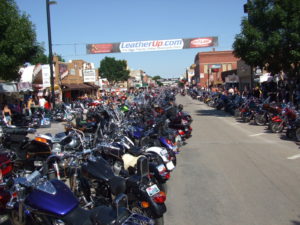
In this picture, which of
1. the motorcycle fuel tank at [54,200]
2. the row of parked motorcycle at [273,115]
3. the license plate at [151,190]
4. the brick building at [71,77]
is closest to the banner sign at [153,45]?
the brick building at [71,77]

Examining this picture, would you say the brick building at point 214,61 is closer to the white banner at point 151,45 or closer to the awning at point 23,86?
the white banner at point 151,45

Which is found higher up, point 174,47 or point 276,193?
point 174,47

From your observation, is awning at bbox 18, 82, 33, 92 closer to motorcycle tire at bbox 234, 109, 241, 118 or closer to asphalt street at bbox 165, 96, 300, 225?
motorcycle tire at bbox 234, 109, 241, 118

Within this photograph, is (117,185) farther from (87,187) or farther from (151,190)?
(87,187)

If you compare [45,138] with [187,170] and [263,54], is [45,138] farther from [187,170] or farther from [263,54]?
[263,54]

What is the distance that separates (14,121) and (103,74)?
73.6m

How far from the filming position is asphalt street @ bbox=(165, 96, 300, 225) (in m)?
4.96

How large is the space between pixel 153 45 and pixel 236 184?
23.5m

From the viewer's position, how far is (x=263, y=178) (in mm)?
6805

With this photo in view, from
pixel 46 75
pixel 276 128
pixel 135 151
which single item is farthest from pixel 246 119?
pixel 46 75

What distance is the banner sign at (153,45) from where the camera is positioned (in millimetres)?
28516

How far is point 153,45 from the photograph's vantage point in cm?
2880

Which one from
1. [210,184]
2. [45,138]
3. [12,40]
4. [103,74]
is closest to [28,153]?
[45,138]

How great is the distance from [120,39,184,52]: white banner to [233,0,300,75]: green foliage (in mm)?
10603
